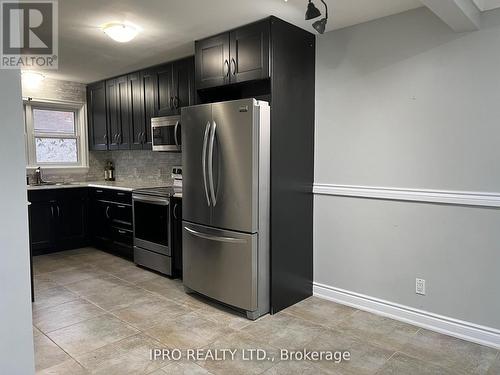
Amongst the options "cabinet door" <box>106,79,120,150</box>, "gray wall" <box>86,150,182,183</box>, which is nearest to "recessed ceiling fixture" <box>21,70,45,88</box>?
"cabinet door" <box>106,79,120,150</box>

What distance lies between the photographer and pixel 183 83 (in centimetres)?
405

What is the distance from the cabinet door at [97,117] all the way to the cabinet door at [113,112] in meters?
0.11

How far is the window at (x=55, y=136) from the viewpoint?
5.21 meters

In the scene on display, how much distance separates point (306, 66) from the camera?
323 centimetres

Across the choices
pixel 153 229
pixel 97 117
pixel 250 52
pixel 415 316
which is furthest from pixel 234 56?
pixel 97 117

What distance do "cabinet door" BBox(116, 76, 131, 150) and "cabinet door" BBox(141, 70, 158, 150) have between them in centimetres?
42

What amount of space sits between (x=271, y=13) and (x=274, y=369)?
2521mm

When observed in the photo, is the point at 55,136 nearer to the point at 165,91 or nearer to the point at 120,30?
the point at 165,91

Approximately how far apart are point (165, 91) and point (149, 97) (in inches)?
14.6

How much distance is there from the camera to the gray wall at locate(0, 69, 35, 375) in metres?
1.42

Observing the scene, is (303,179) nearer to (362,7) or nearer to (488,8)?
(362,7)

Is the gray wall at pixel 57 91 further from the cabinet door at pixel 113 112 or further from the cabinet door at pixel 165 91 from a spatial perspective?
the cabinet door at pixel 165 91

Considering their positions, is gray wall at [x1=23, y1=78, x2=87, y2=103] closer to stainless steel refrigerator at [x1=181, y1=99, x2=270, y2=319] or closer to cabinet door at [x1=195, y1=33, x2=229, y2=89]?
cabinet door at [x1=195, y1=33, x2=229, y2=89]

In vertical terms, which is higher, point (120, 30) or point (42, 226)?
point (120, 30)
